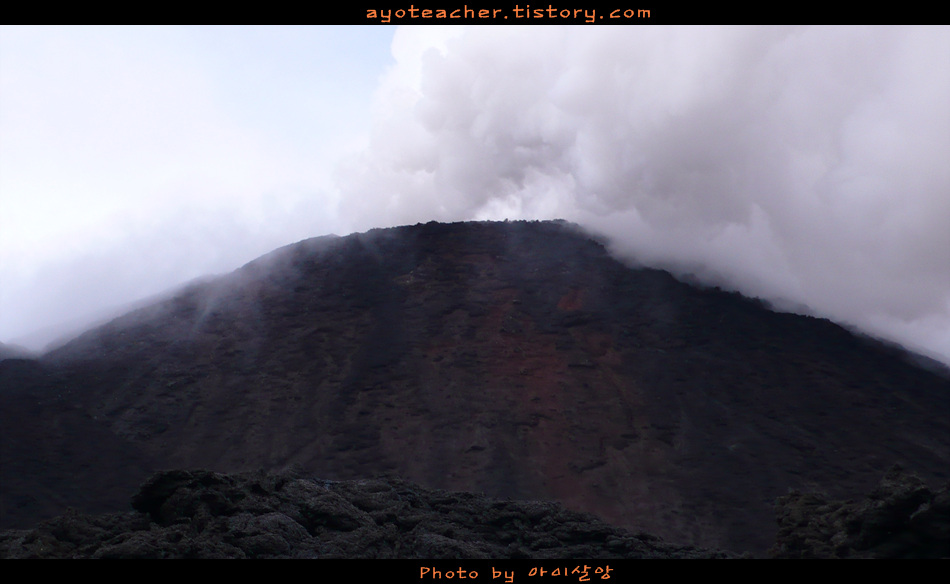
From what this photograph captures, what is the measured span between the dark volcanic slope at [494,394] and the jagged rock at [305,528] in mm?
6837

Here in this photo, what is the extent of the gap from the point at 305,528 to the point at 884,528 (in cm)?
797

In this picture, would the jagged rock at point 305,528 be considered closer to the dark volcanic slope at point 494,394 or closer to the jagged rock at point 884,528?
the jagged rock at point 884,528

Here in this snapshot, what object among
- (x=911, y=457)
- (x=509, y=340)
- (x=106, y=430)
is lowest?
(x=911, y=457)

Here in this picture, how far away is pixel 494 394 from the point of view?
26688 millimetres

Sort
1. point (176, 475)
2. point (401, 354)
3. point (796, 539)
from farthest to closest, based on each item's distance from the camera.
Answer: point (401, 354) < point (176, 475) < point (796, 539)

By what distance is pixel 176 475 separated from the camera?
12.3 metres

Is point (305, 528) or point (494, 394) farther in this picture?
point (494, 394)

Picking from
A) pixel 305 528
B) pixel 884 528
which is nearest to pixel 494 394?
pixel 305 528

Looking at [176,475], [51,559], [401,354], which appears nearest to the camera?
[51,559]

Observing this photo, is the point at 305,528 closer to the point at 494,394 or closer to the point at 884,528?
the point at 884,528

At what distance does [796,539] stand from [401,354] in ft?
67.2

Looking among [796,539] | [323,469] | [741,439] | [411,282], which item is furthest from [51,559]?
[411,282]

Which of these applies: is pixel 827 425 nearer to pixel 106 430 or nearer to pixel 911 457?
pixel 911 457

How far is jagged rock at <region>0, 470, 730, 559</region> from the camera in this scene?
10.5 m
